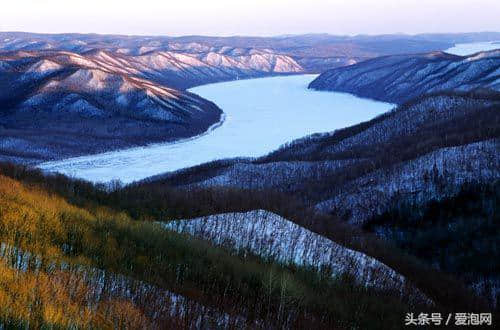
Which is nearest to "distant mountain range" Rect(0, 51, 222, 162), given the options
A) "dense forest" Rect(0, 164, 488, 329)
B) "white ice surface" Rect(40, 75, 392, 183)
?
"white ice surface" Rect(40, 75, 392, 183)

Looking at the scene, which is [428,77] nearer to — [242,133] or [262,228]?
[242,133]

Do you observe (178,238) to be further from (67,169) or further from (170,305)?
(67,169)

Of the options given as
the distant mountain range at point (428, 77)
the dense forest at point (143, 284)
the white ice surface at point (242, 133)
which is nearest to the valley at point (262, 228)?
the dense forest at point (143, 284)

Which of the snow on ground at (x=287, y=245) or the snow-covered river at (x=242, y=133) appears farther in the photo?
the snow-covered river at (x=242, y=133)

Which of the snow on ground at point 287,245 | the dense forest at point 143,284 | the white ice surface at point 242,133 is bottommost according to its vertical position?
the white ice surface at point 242,133

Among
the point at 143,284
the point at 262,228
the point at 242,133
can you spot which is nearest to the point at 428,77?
the point at 242,133

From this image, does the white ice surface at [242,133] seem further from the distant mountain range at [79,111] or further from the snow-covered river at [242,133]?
the distant mountain range at [79,111]

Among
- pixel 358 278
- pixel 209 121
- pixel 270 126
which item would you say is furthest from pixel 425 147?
pixel 209 121

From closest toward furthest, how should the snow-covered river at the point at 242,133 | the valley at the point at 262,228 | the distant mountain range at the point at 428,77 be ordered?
the valley at the point at 262,228
the snow-covered river at the point at 242,133
the distant mountain range at the point at 428,77
